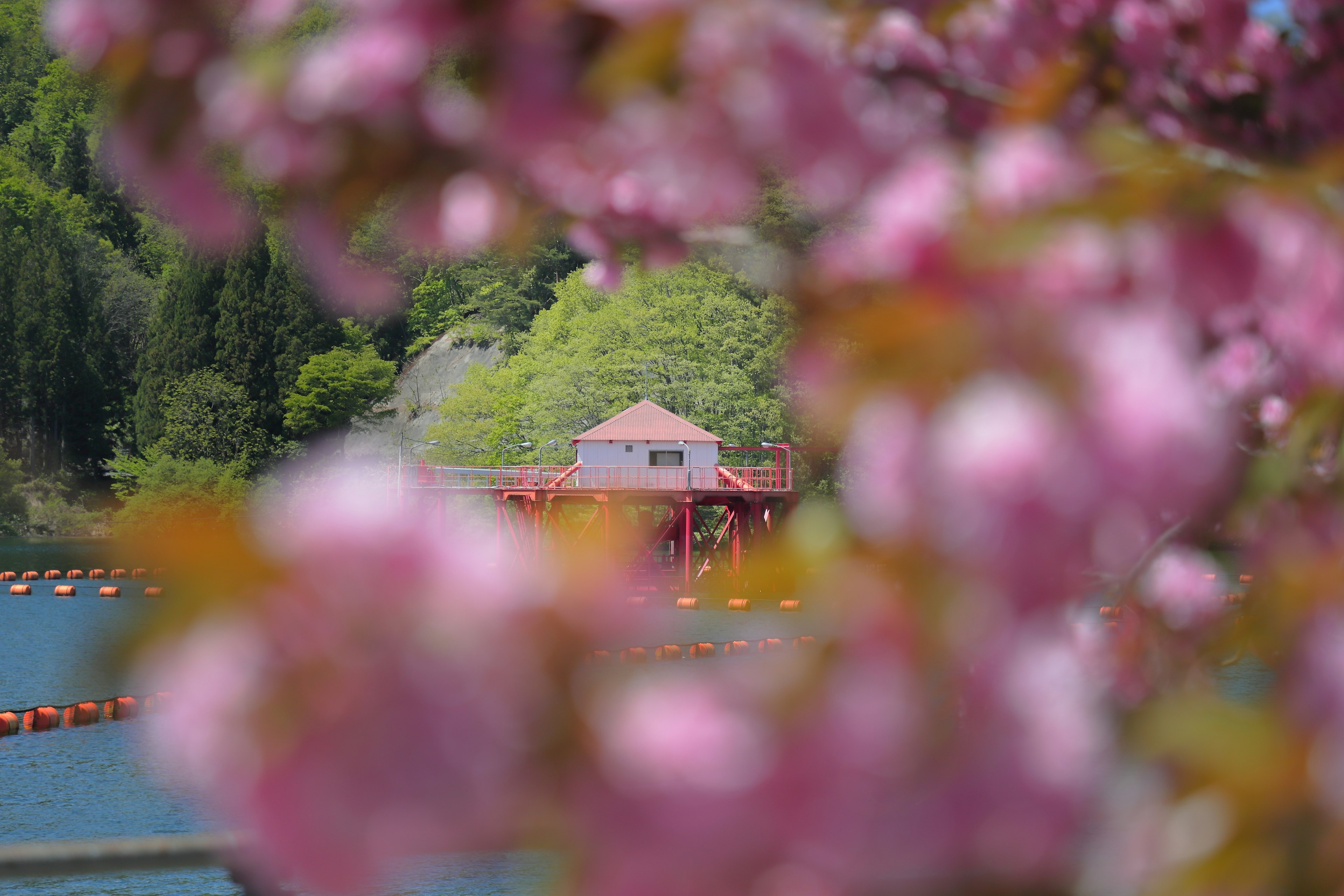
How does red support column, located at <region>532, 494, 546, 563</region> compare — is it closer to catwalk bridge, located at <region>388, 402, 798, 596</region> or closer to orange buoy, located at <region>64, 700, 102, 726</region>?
catwalk bridge, located at <region>388, 402, 798, 596</region>

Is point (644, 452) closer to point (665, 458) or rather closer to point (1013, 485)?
point (665, 458)

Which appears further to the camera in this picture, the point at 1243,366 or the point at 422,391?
the point at 422,391

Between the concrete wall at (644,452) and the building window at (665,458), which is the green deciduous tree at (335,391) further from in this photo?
the building window at (665,458)

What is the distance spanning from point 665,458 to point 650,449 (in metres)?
0.61

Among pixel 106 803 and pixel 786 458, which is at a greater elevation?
pixel 786 458

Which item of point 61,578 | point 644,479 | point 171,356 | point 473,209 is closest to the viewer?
point 473,209

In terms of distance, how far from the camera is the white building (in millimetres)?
41219

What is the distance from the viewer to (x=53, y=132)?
269 ft

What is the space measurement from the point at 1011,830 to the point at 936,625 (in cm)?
12

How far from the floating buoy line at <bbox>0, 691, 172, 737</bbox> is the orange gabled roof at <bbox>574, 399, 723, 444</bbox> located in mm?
22221

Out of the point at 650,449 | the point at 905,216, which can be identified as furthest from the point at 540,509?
the point at 905,216

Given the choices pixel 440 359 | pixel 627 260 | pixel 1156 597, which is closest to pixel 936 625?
pixel 627 260

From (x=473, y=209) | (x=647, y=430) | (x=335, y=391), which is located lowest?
(x=473, y=209)

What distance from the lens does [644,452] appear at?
41438 mm
